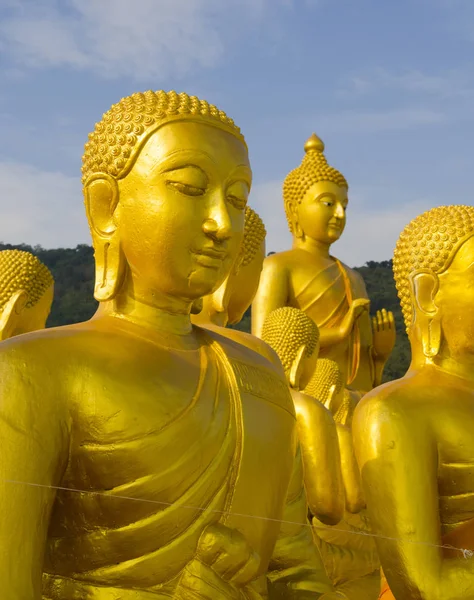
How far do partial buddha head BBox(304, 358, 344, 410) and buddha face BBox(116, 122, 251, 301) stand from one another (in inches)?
138

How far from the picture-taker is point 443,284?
13.1 feet

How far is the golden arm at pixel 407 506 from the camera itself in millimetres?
3615

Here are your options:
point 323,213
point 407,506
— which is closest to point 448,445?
point 407,506

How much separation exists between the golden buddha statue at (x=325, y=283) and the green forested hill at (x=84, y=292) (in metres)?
5.17

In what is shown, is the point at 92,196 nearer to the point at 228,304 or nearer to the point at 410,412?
the point at 410,412

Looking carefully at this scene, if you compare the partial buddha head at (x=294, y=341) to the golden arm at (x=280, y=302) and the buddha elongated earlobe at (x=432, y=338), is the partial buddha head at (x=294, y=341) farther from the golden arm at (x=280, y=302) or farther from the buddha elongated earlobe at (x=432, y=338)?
the golden arm at (x=280, y=302)

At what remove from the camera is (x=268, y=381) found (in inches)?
128

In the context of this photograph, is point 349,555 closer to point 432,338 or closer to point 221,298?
point 221,298

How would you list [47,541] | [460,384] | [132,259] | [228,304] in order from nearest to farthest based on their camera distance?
[47,541] < [132,259] < [460,384] < [228,304]

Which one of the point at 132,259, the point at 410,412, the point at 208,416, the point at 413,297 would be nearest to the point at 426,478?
the point at 410,412

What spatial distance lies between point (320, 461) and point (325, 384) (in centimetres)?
237

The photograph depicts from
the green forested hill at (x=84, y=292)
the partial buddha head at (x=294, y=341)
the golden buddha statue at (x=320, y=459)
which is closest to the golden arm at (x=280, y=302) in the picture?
the partial buddha head at (x=294, y=341)

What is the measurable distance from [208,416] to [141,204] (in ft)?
1.99

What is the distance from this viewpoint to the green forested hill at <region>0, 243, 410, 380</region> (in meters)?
15.4
